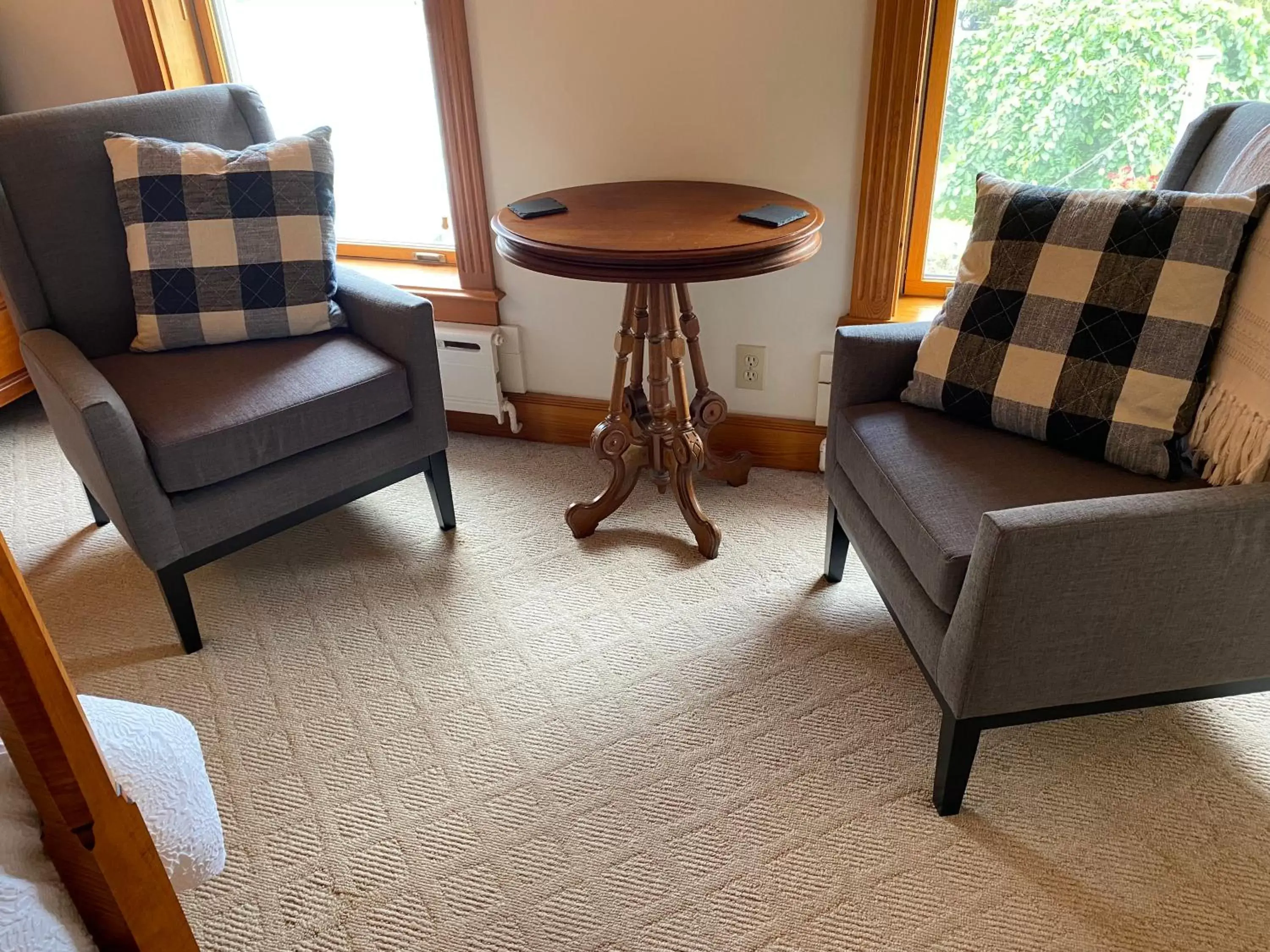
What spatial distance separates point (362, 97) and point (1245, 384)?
223 cm

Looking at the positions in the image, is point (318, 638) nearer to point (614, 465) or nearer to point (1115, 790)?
point (614, 465)

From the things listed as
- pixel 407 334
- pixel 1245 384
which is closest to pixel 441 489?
pixel 407 334

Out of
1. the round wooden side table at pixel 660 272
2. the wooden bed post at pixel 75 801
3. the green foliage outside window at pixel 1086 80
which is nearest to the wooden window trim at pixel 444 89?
the round wooden side table at pixel 660 272

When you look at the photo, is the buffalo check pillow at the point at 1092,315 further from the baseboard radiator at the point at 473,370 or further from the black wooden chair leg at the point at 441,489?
the baseboard radiator at the point at 473,370

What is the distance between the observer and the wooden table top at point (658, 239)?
1.74 metres

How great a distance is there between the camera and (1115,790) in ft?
5.04

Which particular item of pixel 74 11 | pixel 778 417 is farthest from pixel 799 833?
pixel 74 11

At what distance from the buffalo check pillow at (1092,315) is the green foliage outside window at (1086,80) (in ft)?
Answer: 1.78

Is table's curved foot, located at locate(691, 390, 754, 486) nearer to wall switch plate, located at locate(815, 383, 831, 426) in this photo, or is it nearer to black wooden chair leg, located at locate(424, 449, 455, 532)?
wall switch plate, located at locate(815, 383, 831, 426)

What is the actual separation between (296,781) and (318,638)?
0.39 metres

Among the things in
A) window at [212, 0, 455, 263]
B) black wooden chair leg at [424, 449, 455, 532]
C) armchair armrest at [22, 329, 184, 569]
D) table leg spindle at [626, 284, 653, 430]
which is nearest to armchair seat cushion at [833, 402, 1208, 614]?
table leg spindle at [626, 284, 653, 430]

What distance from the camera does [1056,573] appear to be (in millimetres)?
1270

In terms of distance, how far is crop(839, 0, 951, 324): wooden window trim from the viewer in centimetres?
194

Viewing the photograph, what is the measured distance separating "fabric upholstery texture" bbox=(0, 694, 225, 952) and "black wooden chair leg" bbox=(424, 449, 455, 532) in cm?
130
